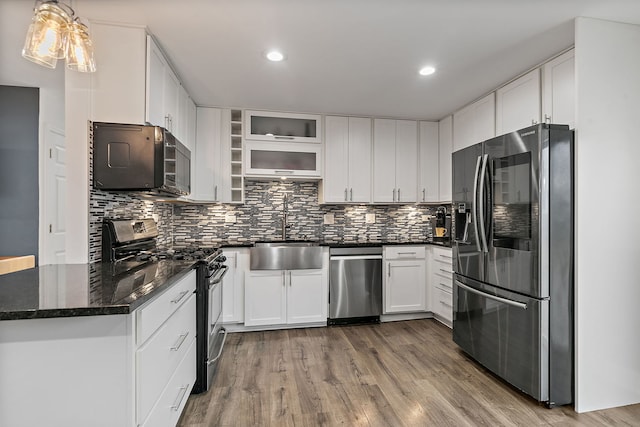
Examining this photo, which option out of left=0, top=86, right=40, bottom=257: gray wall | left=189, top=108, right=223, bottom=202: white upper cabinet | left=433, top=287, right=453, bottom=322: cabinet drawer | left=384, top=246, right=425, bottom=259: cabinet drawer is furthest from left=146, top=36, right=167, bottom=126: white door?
left=433, top=287, right=453, bottom=322: cabinet drawer

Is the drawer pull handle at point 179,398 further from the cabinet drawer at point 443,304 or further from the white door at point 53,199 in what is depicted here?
the cabinet drawer at point 443,304

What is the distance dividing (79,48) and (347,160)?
109 inches

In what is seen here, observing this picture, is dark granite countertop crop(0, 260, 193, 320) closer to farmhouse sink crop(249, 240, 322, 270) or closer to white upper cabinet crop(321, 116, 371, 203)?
farmhouse sink crop(249, 240, 322, 270)

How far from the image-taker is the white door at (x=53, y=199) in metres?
3.20

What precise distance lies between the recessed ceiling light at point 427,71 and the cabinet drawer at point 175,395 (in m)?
2.62

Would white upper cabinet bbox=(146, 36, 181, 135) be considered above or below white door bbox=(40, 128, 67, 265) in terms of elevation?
above

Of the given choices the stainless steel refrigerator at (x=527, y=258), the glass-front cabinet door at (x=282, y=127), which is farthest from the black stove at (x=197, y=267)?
the stainless steel refrigerator at (x=527, y=258)

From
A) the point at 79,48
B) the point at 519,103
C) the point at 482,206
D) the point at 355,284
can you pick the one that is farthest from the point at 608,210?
the point at 79,48

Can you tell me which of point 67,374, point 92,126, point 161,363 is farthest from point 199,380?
point 92,126

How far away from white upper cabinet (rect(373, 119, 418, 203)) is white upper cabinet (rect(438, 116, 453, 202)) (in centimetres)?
30

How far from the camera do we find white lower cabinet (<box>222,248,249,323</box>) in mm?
3297

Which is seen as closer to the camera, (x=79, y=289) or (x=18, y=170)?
(x=79, y=289)

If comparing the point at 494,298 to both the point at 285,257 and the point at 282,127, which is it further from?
the point at 282,127

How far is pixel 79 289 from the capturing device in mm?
1275
